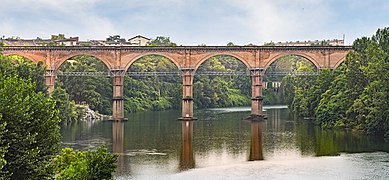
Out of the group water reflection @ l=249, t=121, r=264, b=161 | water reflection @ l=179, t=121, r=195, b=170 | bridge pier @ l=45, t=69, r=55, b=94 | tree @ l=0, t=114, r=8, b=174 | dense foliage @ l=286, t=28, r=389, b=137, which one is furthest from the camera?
bridge pier @ l=45, t=69, r=55, b=94

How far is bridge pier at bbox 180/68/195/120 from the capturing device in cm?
6669

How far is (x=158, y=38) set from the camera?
147000 millimetres

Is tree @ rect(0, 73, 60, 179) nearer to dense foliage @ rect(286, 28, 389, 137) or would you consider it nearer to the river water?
the river water

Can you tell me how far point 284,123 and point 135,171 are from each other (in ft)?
109

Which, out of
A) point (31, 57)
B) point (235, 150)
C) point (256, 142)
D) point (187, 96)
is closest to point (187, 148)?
point (235, 150)

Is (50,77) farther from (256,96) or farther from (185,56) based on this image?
(256,96)

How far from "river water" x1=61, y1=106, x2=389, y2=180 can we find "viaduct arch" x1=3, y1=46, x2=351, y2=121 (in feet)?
19.5

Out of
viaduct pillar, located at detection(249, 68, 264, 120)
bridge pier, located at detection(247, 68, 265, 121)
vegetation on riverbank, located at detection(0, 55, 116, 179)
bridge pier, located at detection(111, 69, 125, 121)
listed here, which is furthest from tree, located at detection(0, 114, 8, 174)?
viaduct pillar, located at detection(249, 68, 264, 120)

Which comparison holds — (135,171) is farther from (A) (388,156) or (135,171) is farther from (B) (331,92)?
(B) (331,92)

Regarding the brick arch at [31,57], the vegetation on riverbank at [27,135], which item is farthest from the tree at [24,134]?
the brick arch at [31,57]

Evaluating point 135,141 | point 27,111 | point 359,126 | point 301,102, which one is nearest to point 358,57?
point 359,126

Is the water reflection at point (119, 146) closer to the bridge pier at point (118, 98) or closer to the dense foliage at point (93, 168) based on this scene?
the bridge pier at point (118, 98)

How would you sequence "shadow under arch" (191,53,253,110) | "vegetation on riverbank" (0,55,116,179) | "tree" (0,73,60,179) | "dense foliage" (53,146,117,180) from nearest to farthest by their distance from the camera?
"dense foliage" (53,146,117,180) → "vegetation on riverbank" (0,55,116,179) → "tree" (0,73,60,179) → "shadow under arch" (191,53,253,110)

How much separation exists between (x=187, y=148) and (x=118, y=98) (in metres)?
25.4
